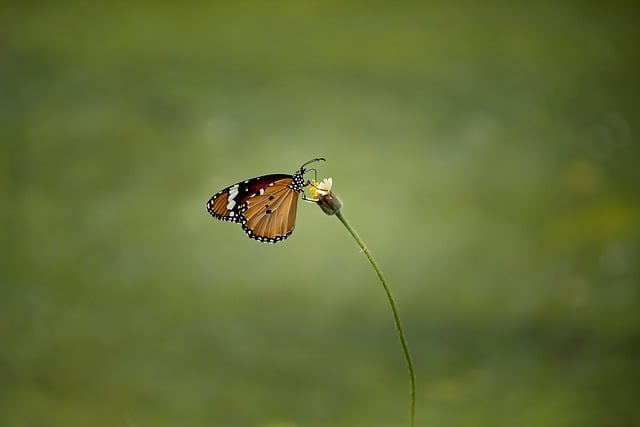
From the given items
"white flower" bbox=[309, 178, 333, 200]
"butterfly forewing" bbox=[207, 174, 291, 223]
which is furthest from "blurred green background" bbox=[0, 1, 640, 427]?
"white flower" bbox=[309, 178, 333, 200]

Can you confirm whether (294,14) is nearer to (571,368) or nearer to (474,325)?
(474,325)

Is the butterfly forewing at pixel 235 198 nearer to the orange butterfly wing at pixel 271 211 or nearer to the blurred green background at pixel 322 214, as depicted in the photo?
the orange butterfly wing at pixel 271 211

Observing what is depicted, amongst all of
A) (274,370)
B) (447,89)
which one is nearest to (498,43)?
(447,89)

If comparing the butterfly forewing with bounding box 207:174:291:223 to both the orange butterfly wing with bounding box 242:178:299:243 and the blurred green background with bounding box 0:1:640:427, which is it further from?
the blurred green background with bounding box 0:1:640:427

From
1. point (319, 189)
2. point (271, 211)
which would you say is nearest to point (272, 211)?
point (271, 211)

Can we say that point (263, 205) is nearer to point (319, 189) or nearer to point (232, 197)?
point (232, 197)

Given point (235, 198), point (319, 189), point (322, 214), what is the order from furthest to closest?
point (322, 214) < point (235, 198) < point (319, 189)
